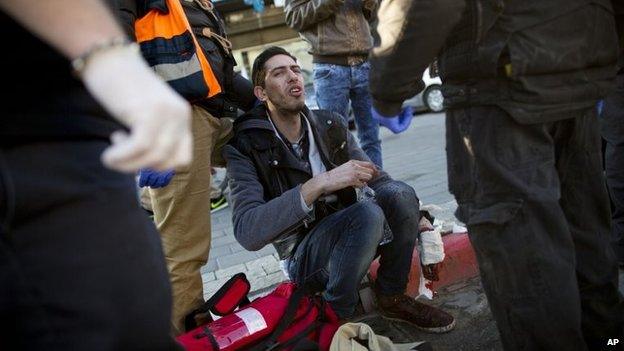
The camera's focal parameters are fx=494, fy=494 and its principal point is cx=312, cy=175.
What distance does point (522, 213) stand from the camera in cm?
137

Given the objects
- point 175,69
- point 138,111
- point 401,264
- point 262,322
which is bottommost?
point 401,264

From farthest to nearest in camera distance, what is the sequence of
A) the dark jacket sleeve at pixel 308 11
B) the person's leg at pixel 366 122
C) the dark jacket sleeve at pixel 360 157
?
the person's leg at pixel 366 122 → the dark jacket sleeve at pixel 308 11 → the dark jacket sleeve at pixel 360 157

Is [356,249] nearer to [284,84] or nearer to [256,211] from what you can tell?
[256,211]

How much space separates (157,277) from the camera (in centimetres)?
88

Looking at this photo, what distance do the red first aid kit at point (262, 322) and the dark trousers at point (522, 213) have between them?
0.71m

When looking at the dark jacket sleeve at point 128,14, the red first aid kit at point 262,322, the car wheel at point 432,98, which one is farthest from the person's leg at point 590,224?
the car wheel at point 432,98

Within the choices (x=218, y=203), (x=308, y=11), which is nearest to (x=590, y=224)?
(x=308, y=11)

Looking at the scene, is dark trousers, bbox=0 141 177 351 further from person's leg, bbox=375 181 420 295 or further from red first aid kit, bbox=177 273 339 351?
person's leg, bbox=375 181 420 295

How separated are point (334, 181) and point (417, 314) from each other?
73 centimetres

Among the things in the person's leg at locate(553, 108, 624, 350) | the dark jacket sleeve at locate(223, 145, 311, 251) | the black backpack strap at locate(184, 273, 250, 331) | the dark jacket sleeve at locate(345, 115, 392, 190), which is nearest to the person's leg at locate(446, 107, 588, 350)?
the person's leg at locate(553, 108, 624, 350)

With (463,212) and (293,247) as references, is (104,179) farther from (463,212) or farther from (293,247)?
(293,247)

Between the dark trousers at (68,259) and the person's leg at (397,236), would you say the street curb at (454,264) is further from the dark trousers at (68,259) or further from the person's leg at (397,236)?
the dark trousers at (68,259)

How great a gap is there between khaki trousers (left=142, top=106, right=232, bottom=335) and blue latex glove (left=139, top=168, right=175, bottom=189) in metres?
0.13

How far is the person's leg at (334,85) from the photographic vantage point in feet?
11.0
